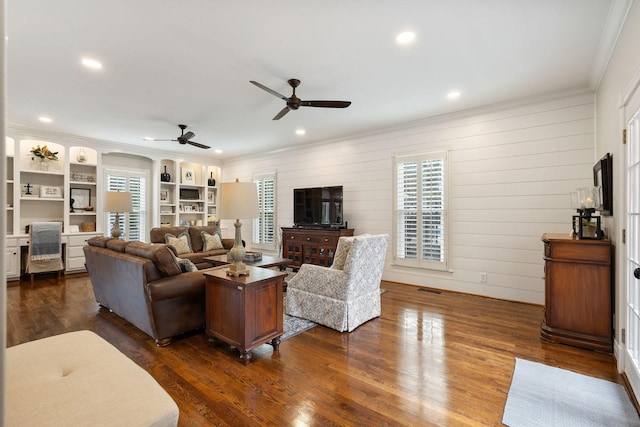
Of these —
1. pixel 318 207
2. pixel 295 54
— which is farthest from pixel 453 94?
pixel 318 207

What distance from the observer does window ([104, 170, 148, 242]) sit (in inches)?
282

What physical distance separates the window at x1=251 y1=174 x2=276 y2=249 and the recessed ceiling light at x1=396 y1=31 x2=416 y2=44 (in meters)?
5.15

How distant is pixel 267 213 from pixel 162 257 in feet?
15.8

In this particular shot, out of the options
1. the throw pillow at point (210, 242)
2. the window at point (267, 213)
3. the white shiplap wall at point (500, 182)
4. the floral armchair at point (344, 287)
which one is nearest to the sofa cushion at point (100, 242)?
the throw pillow at point (210, 242)

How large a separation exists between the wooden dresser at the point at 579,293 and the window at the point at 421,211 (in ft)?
6.27

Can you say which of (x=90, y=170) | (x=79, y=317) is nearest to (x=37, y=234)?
(x=90, y=170)

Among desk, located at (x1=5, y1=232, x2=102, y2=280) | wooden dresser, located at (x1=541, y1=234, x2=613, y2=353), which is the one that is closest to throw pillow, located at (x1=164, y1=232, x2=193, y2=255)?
desk, located at (x1=5, y1=232, x2=102, y2=280)

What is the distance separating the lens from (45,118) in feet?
16.8

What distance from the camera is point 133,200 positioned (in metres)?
7.48

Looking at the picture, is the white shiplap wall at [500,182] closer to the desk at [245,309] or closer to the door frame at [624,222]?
the door frame at [624,222]

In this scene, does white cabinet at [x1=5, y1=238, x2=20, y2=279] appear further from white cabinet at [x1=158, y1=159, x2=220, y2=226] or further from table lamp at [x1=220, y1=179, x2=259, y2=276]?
table lamp at [x1=220, y1=179, x2=259, y2=276]

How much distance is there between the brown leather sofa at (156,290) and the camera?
2.84m

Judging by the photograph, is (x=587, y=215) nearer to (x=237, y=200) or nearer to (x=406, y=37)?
(x=406, y=37)

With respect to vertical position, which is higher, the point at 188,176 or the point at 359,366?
the point at 188,176
